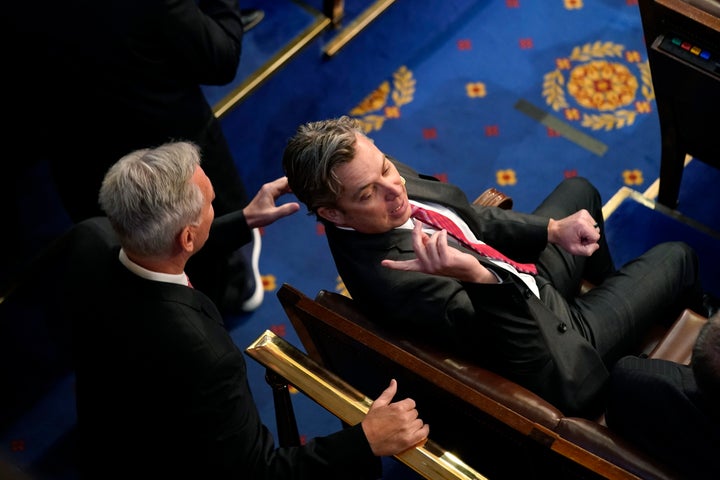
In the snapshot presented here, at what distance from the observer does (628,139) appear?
9.99 ft

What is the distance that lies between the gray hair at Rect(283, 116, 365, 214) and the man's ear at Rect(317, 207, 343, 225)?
0.02 metres

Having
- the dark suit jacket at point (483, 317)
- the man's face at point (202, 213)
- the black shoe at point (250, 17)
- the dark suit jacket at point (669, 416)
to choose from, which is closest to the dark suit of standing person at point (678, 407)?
the dark suit jacket at point (669, 416)

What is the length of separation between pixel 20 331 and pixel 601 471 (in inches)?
77.9

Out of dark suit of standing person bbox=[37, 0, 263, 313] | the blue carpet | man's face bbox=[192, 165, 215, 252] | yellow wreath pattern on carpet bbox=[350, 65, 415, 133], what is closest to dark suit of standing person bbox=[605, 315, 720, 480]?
man's face bbox=[192, 165, 215, 252]

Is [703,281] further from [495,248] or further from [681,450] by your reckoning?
[681,450]

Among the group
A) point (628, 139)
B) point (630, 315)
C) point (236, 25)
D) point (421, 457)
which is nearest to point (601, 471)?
point (421, 457)

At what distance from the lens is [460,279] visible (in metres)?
1.69

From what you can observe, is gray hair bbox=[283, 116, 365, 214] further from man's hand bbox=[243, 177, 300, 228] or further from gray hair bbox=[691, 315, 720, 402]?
gray hair bbox=[691, 315, 720, 402]

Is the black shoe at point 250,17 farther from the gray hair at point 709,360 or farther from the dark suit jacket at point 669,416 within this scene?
the gray hair at point 709,360

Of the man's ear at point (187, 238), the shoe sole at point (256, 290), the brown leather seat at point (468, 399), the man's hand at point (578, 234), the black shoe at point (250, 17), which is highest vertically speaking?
the black shoe at point (250, 17)

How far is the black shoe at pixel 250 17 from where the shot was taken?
10.6 ft

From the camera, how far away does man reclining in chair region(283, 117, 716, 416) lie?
1.70 meters

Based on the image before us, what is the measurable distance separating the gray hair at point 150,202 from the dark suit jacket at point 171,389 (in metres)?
0.09

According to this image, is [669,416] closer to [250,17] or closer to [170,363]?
[170,363]
